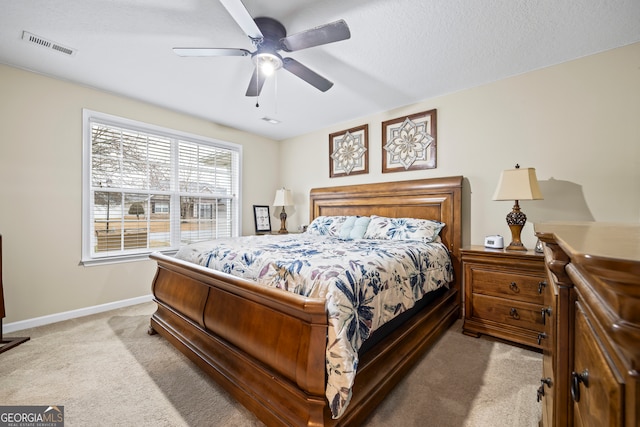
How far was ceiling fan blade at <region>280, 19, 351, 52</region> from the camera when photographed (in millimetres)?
1637

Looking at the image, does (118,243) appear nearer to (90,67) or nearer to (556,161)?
(90,67)

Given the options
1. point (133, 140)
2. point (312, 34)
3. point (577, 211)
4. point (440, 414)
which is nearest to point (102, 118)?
point (133, 140)

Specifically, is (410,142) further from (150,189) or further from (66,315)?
(66,315)

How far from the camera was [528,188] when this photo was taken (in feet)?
7.45

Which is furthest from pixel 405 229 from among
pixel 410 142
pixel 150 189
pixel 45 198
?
pixel 45 198

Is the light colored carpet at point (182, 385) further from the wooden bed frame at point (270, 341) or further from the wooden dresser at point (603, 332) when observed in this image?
the wooden dresser at point (603, 332)

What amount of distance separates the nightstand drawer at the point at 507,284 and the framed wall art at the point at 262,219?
335 cm

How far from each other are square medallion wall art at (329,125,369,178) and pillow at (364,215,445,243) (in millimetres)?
1089

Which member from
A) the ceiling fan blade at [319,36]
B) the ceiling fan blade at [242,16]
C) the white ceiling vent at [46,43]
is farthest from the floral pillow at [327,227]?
the white ceiling vent at [46,43]

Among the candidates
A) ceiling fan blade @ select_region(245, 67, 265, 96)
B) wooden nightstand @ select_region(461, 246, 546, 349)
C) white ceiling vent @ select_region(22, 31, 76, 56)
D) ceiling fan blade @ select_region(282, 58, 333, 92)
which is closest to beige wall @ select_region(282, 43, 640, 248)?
wooden nightstand @ select_region(461, 246, 546, 349)

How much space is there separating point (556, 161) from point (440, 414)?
249 centimetres

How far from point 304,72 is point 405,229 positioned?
186 cm

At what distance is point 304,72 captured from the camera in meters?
2.23

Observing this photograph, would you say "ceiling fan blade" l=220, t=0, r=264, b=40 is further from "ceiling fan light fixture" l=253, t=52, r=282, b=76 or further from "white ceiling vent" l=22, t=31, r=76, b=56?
"white ceiling vent" l=22, t=31, r=76, b=56
